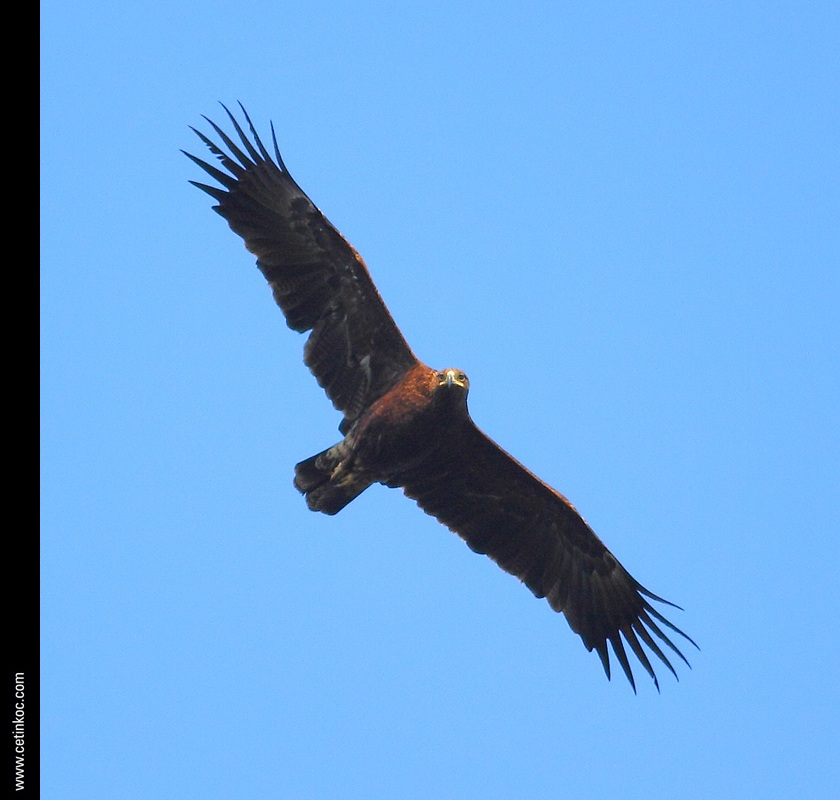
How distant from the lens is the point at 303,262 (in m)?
11.0

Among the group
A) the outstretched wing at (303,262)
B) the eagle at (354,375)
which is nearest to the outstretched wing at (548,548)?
the eagle at (354,375)

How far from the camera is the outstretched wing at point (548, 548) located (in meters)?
11.8

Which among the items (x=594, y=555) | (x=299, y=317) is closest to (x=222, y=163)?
(x=299, y=317)

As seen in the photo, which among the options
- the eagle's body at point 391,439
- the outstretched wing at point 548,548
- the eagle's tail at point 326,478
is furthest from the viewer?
the outstretched wing at point 548,548

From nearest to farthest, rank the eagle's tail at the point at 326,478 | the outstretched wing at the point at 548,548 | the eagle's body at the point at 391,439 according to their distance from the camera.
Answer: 1. the eagle's body at the point at 391,439
2. the eagle's tail at the point at 326,478
3. the outstretched wing at the point at 548,548

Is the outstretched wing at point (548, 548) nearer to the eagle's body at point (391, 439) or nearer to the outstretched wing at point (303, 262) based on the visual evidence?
the eagle's body at point (391, 439)

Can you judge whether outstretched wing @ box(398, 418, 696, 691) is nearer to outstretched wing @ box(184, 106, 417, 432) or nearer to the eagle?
the eagle

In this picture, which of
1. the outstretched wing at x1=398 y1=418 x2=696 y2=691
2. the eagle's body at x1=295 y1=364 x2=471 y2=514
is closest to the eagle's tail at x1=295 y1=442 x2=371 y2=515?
the eagle's body at x1=295 y1=364 x2=471 y2=514

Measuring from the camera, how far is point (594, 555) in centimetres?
1214

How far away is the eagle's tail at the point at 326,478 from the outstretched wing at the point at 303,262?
0.61 meters

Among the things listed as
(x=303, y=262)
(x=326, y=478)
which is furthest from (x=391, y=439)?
(x=303, y=262)

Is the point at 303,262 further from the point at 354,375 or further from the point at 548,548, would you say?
the point at 548,548
